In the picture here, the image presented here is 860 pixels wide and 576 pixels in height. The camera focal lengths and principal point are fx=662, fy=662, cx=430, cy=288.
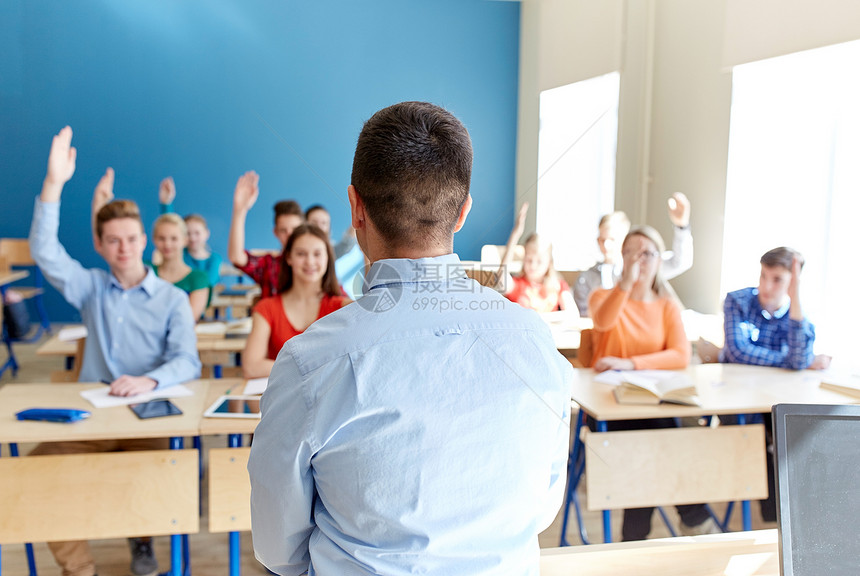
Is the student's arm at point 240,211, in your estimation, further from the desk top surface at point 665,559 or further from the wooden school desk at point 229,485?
the desk top surface at point 665,559

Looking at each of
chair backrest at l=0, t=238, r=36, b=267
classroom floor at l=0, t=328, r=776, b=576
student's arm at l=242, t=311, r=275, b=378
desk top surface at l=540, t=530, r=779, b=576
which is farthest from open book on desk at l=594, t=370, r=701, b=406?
chair backrest at l=0, t=238, r=36, b=267

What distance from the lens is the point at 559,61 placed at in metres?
3.45

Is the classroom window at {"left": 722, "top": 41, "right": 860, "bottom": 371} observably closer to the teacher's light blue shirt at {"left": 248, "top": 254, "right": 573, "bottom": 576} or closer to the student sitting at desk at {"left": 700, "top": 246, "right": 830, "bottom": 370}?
the student sitting at desk at {"left": 700, "top": 246, "right": 830, "bottom": 370}

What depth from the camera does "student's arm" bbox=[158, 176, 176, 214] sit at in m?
5.18

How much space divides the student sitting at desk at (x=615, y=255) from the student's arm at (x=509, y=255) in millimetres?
501

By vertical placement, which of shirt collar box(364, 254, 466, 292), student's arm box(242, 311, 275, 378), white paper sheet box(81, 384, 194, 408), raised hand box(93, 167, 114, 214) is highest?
raised hand box(93, 167, 114, 214)

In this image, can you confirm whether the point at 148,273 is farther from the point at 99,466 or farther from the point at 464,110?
the point at 464,110

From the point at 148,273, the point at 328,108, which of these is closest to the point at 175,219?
the point at 328,108

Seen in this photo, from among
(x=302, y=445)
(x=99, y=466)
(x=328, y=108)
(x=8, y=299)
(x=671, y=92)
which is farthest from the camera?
(x=8, y=299)

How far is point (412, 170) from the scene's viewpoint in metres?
0.75

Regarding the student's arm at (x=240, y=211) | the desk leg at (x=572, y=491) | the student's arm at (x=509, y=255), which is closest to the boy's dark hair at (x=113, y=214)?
the student's arm at (x=240, y=211)

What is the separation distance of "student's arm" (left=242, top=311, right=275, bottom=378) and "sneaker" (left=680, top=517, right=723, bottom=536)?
5.48ft

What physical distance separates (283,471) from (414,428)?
0.16m

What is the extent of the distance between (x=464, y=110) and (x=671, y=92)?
4.19 ft
